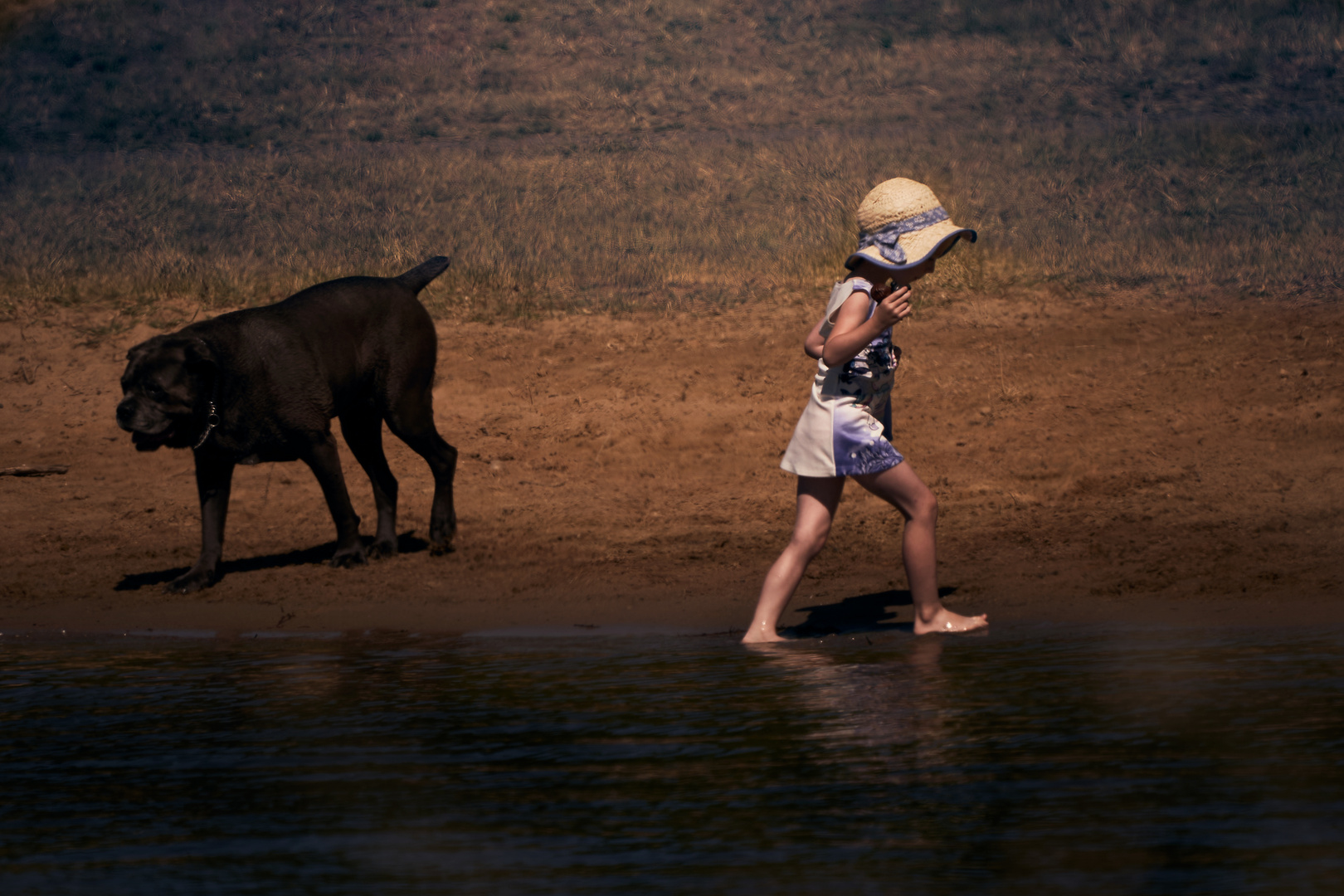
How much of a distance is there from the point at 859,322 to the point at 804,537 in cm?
81

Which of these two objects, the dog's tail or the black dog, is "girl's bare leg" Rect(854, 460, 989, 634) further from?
the dog's tail

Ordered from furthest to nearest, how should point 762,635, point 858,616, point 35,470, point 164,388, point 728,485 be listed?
point 35,470 < point 728,485 < point 164,388 < point 858,616 < point 762,635

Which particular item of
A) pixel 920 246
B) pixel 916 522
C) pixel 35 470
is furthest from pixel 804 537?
pixel 35 470

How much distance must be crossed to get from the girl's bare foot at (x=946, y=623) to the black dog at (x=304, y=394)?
3.30 metres

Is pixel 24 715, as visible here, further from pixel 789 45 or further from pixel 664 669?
pixel 789 45

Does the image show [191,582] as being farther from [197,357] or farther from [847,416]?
[847,416]

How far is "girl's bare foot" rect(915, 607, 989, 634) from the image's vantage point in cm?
610

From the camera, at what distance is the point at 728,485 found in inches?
391

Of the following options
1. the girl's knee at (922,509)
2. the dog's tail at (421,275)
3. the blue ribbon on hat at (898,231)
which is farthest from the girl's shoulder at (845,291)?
the dog's tail at (421,275)

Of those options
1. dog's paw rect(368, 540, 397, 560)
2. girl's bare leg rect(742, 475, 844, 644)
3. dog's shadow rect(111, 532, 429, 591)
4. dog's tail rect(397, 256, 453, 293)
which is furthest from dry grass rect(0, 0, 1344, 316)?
girl's bare leg rect(742, 475, 844, 644)

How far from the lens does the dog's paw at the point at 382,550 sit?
8.55 m

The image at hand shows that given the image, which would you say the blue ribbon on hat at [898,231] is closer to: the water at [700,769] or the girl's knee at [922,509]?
the girl's knee at [922,509]

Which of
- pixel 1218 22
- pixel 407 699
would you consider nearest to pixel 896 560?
pixel 407 699

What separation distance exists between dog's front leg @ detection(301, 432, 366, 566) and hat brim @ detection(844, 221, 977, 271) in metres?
3.40
